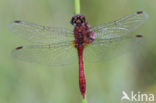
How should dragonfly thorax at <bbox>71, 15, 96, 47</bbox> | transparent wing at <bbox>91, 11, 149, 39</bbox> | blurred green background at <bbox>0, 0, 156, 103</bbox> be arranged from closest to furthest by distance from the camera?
transparent wing at <bbox>91, 11, 149, 39</bbox>, dragonfly thorax at <bbox>71, 15, 96, 47</bbox>, blurred green background at <bbox>0, 0, 156, 103</bbox>

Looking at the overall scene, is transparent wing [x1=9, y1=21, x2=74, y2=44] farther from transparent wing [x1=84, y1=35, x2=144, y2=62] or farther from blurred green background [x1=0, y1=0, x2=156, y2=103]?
blurred green background [x1=0, y1=0, x2=156, y2=103]

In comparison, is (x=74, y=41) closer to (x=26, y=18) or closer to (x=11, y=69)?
(x=11, y=69)

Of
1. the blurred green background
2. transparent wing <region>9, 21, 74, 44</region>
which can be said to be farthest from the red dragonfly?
the blurred green background

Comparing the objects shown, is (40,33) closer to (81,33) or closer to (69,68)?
(81,33)

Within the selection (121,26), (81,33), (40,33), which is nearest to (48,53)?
(40,33)

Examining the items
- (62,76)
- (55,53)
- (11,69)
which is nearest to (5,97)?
(11,69)

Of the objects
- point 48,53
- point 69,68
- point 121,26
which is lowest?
point 69,68
